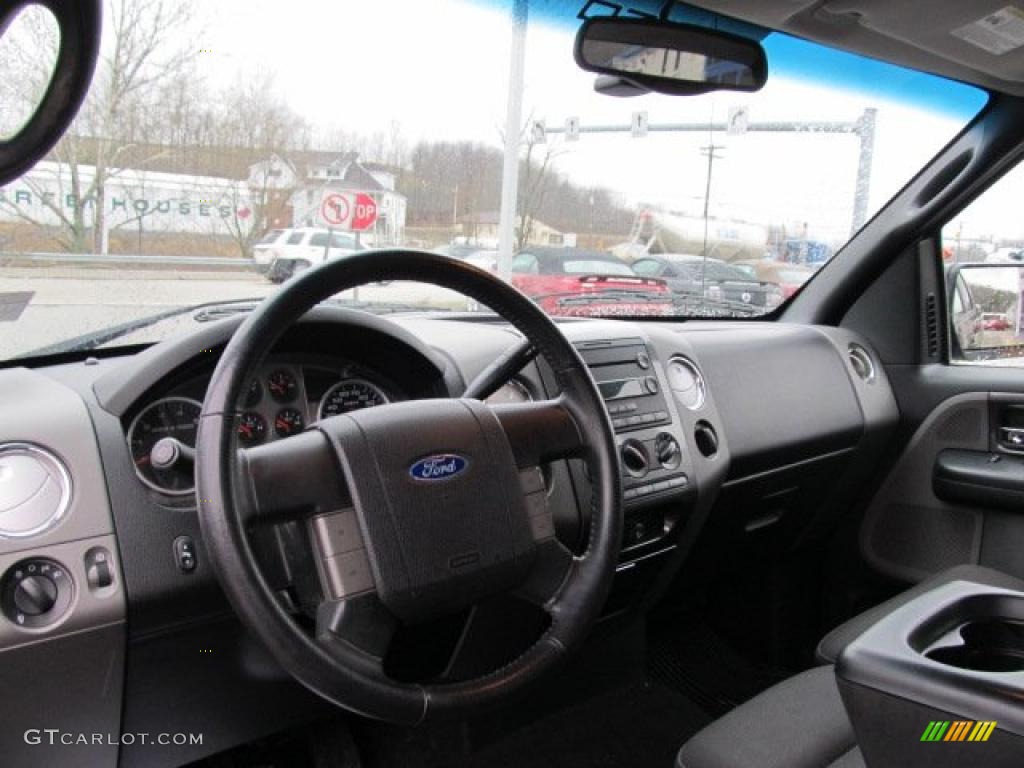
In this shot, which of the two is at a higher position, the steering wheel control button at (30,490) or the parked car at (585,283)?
the parked car at (585,283)

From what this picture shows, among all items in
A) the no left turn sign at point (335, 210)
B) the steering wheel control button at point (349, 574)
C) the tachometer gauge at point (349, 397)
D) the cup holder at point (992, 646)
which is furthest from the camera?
the no left turn sign at point (335, 210)

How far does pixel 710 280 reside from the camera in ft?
9.86

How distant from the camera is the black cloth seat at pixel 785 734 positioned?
1.49m

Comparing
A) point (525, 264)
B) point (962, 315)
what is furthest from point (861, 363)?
point (525, 264)

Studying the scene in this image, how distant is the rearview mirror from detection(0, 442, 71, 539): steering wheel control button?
1.44m

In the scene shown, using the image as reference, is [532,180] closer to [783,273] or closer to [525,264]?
[525,264]

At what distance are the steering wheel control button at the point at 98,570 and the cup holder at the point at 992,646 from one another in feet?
4.24

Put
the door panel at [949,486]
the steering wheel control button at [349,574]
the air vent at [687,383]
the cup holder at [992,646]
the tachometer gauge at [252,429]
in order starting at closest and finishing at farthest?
the steering wheel control button at [349,574]
the cup holder at [992,646]
the tachometer gauge at [252,429]
the air vent at [687,383]
the door panel at [949,486]

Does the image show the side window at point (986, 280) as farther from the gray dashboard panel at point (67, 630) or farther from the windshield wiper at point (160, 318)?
the gray dashboard panel at point (67, 630)

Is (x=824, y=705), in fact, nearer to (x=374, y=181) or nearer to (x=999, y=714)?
(x=999, y=714)

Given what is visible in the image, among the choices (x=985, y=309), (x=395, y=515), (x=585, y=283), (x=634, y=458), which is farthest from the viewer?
(x=985, y=309)

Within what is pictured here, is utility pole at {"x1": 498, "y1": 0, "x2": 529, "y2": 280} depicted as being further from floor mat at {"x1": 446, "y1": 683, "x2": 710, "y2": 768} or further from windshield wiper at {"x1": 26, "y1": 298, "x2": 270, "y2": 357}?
floor mat at {"x1": 446, "y1": 683, "x2": 710, "y2": 768}

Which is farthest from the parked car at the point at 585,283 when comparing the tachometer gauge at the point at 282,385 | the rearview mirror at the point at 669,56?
the tachometer gauge at the point at 282,385

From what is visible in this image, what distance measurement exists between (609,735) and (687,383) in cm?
106
